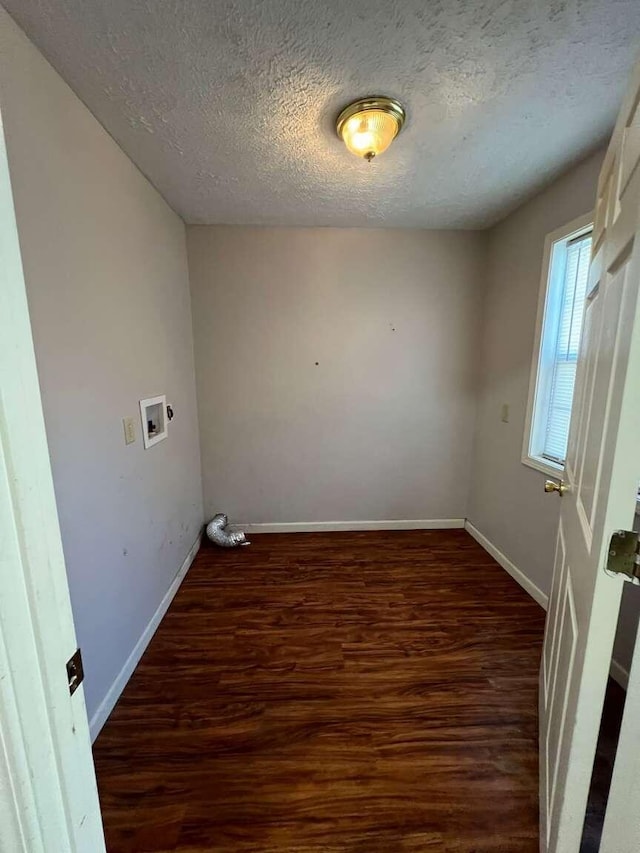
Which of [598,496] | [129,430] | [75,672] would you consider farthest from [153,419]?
[598,496]

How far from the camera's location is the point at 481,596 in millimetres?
2178

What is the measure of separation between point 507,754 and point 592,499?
1175mm

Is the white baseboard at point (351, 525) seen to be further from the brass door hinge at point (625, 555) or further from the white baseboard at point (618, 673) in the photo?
the brass door hinge at point (625, 555)

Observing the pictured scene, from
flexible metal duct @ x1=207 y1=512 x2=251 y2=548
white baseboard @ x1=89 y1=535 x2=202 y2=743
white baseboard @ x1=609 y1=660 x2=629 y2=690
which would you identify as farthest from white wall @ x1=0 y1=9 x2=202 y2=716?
white baseboard @ x1=609 y1=660 x2=629 y2=690

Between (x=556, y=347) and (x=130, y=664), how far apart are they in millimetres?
2885

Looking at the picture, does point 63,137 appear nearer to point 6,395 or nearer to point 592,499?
point 6,395

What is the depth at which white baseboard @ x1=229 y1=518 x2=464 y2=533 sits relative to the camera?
2.99 m

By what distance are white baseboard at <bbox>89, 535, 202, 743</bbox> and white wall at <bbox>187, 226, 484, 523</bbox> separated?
81 cm

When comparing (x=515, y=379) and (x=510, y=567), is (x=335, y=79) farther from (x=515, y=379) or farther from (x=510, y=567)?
(x=510, y=567)

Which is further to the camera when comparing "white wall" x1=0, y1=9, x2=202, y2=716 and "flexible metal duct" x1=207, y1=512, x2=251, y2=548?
"flexible metal duct" x1=207, y1=512, x2=251, y2=548

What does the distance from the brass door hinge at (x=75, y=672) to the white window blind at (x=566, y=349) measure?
7.15 feet

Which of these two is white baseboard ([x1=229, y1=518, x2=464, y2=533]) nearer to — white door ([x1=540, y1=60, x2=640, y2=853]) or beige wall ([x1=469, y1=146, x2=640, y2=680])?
beige wall ([x1=469, y1=146, x2=640, y2=680])

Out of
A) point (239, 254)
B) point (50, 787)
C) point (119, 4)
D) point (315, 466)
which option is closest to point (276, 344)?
point (239, 254)

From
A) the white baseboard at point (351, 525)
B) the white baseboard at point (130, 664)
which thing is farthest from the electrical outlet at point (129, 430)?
the white baseboard at point (351, 525)
